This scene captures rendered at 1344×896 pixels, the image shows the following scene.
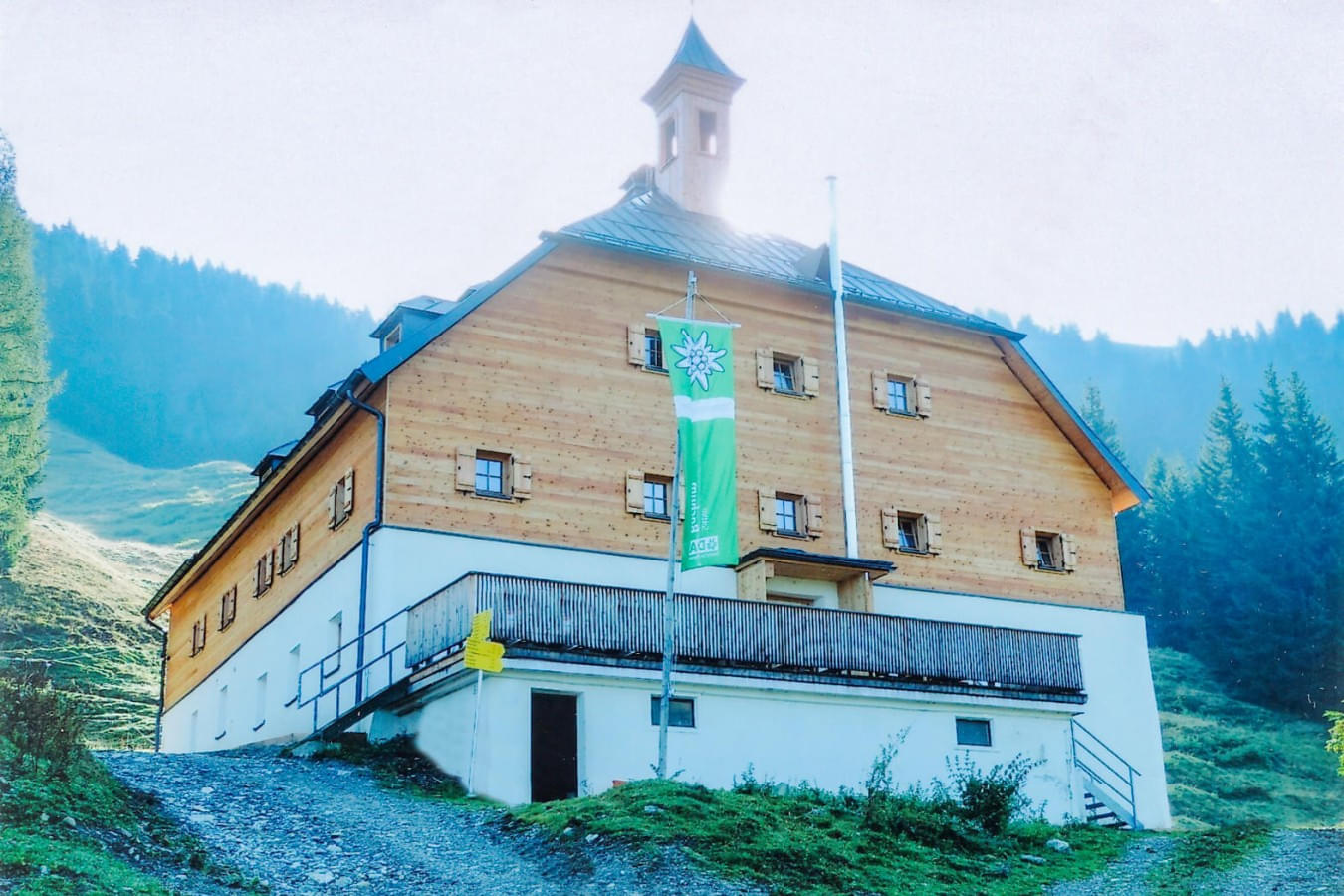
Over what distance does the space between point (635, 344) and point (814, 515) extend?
4.95m

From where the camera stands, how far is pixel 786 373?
33.1 metres

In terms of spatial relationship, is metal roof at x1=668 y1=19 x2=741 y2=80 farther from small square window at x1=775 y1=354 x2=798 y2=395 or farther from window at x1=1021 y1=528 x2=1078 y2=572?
window at x1=1021 y1=528 x2=1078 y2=572

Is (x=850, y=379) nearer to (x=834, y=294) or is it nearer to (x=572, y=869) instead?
(x=834, y=294)

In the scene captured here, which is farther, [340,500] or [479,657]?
[340,500]

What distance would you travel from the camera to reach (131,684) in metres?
51.8

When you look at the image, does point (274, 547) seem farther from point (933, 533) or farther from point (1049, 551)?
point (1049, 551)

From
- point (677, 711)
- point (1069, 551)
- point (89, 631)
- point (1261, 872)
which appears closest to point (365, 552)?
point (677, 711)

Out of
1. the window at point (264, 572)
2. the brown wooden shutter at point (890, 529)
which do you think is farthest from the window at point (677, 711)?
the window at point (264, 572)

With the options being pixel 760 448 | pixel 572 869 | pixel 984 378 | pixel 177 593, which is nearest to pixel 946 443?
pixel 984 378

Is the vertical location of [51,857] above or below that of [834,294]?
below

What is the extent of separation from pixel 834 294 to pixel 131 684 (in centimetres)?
2992

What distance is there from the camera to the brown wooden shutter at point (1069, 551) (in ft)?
114

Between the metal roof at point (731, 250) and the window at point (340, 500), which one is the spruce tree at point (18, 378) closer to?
the window at point (340, 500)

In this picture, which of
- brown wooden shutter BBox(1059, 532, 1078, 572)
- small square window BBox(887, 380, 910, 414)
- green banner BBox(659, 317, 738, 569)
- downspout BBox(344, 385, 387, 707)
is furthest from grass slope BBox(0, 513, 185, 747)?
green banner BBox(659, 317, 738, 569)
